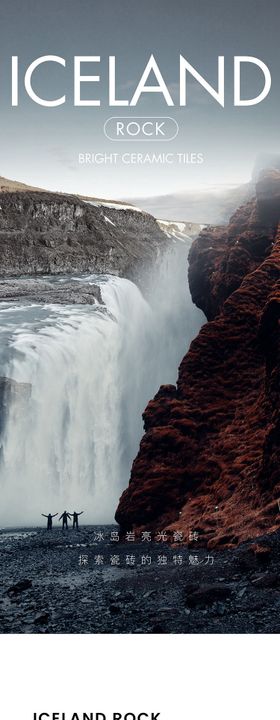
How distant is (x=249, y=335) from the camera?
324 inches

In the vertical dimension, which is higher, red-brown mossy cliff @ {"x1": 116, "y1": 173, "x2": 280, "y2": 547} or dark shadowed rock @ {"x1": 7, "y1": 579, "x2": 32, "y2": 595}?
red-brown mossy cliff @ {"x1": 116, "y1": 173, "x2": 280, "y2": 547}

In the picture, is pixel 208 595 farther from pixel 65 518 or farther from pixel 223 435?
pixel 65 518

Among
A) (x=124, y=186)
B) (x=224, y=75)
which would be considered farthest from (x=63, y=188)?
(x=224, y=75)

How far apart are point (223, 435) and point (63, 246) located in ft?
30.4

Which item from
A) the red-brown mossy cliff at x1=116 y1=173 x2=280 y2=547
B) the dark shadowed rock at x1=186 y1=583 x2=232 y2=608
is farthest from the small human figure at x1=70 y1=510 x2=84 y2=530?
the dark shadowed rock at x1=186 y1=583 x2=232 y2=608

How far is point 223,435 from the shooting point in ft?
24.7

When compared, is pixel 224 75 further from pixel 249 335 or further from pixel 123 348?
pixel 123 348

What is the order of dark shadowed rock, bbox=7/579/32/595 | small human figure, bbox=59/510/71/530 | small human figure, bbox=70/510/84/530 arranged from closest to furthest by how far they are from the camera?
dark shadowed rock, bbox=7/579/32/595, small human figure, bbox=70/510/84/530, small human figure, bbox=59/510/71/530

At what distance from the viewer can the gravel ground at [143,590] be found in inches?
213

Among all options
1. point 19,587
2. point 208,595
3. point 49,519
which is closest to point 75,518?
point 49,519

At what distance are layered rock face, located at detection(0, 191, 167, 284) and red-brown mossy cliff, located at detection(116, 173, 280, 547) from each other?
5.10 m

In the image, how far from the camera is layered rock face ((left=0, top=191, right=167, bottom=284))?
1398cm

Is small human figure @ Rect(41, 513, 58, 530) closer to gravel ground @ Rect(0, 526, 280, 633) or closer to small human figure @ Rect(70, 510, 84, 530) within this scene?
small human figure @ Rect(70, 510, 84, 530)

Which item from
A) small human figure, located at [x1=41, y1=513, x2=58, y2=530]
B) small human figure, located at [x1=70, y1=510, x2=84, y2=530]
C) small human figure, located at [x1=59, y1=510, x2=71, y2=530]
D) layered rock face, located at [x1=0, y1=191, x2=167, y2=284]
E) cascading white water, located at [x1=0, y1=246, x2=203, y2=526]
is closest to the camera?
small human figure, located at [x1=70, y1=510, x2=84, y2=530]
